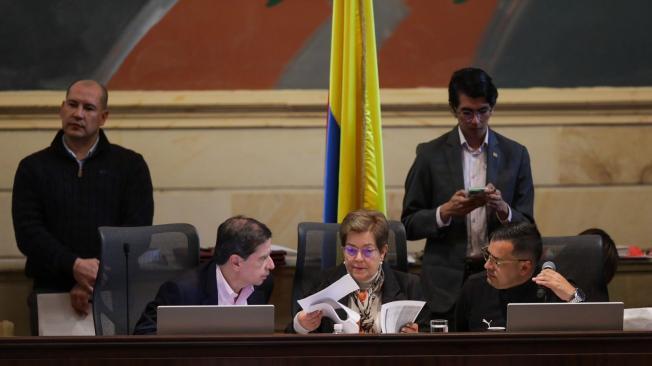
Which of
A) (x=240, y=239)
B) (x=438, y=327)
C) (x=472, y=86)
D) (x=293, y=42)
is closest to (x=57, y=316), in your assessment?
(x=240, y=239)

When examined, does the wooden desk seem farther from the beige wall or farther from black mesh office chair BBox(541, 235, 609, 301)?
the beige wall

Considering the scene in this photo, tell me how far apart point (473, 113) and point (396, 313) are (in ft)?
4.33

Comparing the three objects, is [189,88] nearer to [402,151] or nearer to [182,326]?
[402,151]

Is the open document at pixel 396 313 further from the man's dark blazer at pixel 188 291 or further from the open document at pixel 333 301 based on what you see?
the man's dark blazer at pixel 188 291

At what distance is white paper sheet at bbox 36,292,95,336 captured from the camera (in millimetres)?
5527

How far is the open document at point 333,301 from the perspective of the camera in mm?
4453

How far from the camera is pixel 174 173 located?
7.09 metres

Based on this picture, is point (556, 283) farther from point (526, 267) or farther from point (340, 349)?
point (340, 349)

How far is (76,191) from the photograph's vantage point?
578 centimetres

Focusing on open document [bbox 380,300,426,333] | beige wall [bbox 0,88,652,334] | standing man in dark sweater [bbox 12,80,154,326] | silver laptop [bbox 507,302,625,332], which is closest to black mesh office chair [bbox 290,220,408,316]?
open document [bbox 380,300,426,333]

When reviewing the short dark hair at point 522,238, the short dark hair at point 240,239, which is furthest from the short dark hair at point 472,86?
the short dark hair at point 240,239

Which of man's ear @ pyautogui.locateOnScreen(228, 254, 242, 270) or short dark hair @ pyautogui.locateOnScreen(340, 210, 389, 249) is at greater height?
short dark hair @ pyautogui.locateOnScreen(340, 210, 389, 249)

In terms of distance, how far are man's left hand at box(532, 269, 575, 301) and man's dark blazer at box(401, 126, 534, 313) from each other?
0.69 m

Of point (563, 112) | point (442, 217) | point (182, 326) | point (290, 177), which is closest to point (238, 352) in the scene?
point (182, 326)
